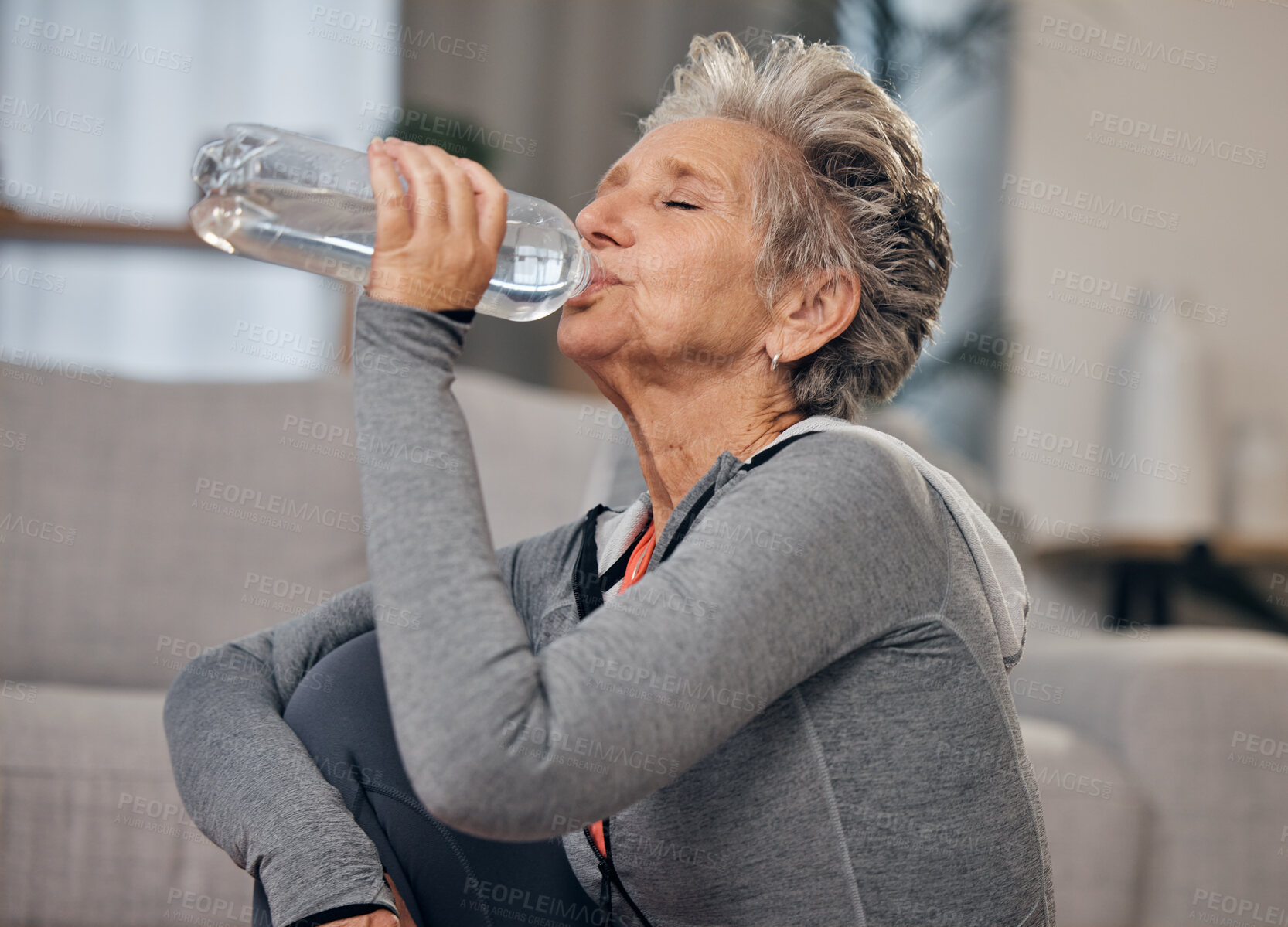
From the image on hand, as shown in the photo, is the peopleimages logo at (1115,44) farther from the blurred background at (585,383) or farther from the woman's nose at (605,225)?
the woman's nose at (605,225)

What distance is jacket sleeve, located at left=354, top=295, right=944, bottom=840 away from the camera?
0.58 metres

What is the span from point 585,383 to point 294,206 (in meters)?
2.04

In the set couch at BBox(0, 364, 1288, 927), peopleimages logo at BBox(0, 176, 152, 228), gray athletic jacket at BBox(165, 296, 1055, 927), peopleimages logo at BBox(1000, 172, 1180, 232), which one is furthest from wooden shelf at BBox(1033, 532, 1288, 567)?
peopleimages logo at BBox(0, 176, 152, 228)

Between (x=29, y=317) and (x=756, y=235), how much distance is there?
277 centimetres

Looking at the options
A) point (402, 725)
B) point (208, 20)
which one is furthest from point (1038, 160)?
point (402, 725)

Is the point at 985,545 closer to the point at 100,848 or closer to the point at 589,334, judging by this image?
the point at 589,334

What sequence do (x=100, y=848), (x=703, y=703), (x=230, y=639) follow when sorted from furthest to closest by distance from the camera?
(x=230, y=639)
(x=100, y=848)
(x=703, y=703)

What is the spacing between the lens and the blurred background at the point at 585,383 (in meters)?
1.41

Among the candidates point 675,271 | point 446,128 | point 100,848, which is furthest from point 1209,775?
point 446,128

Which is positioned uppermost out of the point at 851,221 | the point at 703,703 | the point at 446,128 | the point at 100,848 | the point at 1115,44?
the point at 1115,44

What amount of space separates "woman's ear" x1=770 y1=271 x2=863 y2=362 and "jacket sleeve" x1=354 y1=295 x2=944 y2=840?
0.33 metres

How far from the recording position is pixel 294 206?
3.01 feet

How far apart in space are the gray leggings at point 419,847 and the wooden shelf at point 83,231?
1.82 metres

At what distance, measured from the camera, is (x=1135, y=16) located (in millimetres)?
2725
